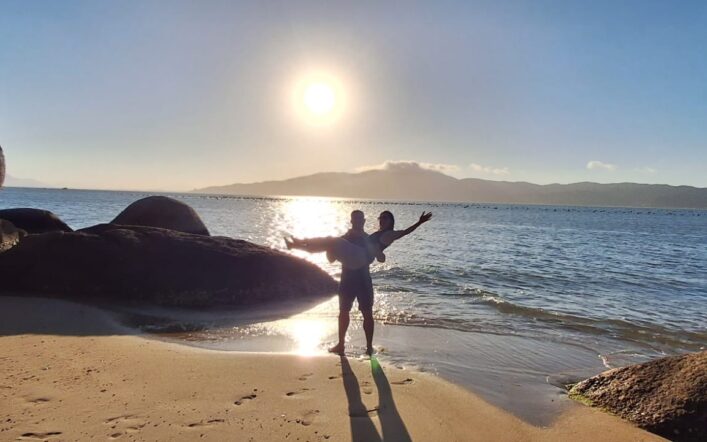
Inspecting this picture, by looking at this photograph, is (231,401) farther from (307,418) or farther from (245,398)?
(307,418)

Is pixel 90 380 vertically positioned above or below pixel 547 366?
above

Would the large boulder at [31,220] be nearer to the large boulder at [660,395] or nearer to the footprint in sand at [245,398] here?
the footprint in sand at [245,398]

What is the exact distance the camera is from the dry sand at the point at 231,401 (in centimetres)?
448

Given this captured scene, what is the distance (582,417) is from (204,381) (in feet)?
14.9

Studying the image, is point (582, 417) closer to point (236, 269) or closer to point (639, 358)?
point (639, 358)

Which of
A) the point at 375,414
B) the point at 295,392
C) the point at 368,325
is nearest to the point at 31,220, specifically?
the point at 368,325

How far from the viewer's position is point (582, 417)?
18.4 ft

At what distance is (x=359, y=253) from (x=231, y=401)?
2.81 meters

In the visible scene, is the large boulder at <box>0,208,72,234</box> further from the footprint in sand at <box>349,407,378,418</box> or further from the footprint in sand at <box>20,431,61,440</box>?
the footprint in sand at <box>349,407,378,418</box>

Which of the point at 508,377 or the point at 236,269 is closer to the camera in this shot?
the point at 508,377

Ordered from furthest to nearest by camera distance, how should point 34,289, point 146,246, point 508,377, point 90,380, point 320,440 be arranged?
point 146,246 < point 34,289 < point 508,377 < point 90,380 < point 320,440

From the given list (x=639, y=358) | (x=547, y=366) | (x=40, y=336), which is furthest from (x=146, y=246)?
(x=639, y=358)

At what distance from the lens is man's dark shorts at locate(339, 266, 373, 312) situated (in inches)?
291

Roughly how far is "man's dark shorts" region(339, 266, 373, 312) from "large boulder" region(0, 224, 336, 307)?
14.3 feet
